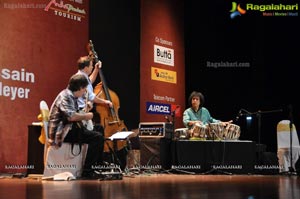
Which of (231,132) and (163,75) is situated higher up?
(163,75)

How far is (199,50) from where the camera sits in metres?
9.91

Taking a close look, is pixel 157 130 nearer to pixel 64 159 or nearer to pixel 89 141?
pixel 89 141

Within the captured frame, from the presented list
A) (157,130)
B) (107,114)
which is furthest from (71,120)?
(157,130)

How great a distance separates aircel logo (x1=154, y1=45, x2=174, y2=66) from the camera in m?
9.05

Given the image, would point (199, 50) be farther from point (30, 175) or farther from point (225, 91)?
point (30, 175)

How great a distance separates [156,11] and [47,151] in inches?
197

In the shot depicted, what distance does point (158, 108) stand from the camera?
8938 millimetres

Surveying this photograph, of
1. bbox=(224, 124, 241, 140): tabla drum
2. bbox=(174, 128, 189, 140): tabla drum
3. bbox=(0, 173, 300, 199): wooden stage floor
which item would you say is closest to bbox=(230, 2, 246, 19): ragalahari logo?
bbox=(224, 124, 241, 140): tabla drum

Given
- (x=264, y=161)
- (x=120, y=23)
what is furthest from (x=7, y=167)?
(x=264, y=161)

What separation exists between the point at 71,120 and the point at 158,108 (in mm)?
4265

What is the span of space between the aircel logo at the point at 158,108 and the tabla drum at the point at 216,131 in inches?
70.5

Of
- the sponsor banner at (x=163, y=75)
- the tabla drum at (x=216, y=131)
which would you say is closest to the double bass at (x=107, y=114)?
the tabla drum at (x=216, y=131)

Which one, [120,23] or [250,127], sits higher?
[120,23]

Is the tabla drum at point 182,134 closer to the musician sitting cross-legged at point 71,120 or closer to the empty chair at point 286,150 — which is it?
the empty chair at point 286,150
